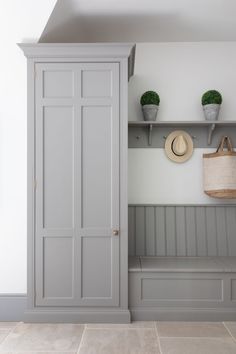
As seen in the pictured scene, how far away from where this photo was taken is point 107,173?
2516 mm

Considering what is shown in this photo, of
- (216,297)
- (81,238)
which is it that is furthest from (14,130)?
(216,297)

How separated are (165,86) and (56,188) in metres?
1.63

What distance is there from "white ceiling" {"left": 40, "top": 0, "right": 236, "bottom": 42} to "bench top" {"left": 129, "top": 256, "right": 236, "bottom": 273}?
7.52 feet

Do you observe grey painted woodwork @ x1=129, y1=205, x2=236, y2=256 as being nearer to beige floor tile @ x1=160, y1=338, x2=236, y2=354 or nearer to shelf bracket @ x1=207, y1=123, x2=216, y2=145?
shelf bracket @ x1=207, y1=123, x2=216, y2=145

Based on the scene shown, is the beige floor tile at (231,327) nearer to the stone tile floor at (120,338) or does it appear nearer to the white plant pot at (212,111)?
the stone tile floor at (120,338)

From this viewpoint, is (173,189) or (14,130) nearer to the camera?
(14,130)

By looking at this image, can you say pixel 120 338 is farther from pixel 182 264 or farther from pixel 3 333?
pixel 3 333

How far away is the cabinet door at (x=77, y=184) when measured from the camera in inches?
98.3

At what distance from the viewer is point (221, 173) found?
9.07ft

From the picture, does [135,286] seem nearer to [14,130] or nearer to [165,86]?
[14,130]

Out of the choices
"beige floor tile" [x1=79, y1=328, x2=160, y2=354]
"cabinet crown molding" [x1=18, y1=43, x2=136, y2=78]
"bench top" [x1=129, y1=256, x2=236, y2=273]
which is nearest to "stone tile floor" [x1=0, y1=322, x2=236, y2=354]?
"beige floor tile" [x1=79, y1=328, x2=160, y2=354]

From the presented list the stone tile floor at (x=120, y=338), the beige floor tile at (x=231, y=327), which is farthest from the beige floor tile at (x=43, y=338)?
the beige floor tile at (x=231, y=327)

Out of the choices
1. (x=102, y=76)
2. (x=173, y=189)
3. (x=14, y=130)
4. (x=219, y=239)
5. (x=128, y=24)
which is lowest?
(x=219, y=239)

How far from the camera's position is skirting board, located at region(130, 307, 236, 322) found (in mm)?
2553
